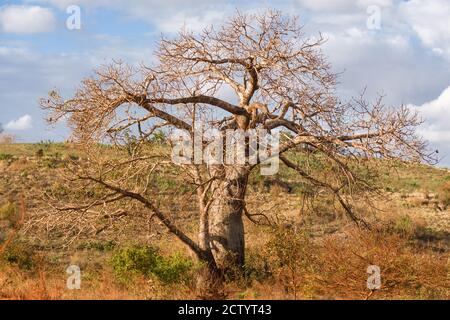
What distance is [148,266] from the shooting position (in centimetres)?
1462


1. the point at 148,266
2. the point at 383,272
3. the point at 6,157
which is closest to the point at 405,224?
the point at 383,272

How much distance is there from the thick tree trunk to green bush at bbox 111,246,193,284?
0.80 metres

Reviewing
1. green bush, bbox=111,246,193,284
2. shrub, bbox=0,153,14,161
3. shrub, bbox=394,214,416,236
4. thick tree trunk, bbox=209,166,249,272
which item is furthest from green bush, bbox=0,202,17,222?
shrub, bbox=394,214,416,236

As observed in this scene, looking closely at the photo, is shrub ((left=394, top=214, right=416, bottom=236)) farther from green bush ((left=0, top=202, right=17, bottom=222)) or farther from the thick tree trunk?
green bush ((left=0, top=202, right=17, bottom=222))

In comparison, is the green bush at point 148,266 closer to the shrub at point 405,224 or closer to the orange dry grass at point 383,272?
the orange dry grass at point 383,272

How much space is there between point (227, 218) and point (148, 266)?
2142 millimetres

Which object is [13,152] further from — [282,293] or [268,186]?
[282,293]

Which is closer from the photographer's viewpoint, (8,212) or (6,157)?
(8,212)

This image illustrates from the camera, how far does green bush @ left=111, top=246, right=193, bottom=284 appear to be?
14.4 metres

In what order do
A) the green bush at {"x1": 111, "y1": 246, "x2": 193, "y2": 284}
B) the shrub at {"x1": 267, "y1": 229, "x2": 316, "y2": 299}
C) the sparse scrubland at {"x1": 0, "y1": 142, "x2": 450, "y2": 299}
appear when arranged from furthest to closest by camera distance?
the green bush at {"x1": 111, "y1": 246, "x2": 193, "y2": 284}
the shrub at {"x1": 267, "y1": 229, "x2": 316, "y2": 299}
the sparse scrubland at {"x1": 0, "y1": 142, "x2": 450, "y2": 299}

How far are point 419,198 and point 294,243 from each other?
19.0 m

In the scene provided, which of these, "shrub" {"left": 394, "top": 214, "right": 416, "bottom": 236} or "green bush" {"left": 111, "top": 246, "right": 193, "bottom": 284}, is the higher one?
"shrub" {"left": 394, "top": 214, "right": 416, "bottom": 236}

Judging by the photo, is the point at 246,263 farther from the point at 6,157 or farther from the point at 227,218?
the point at 6,157
